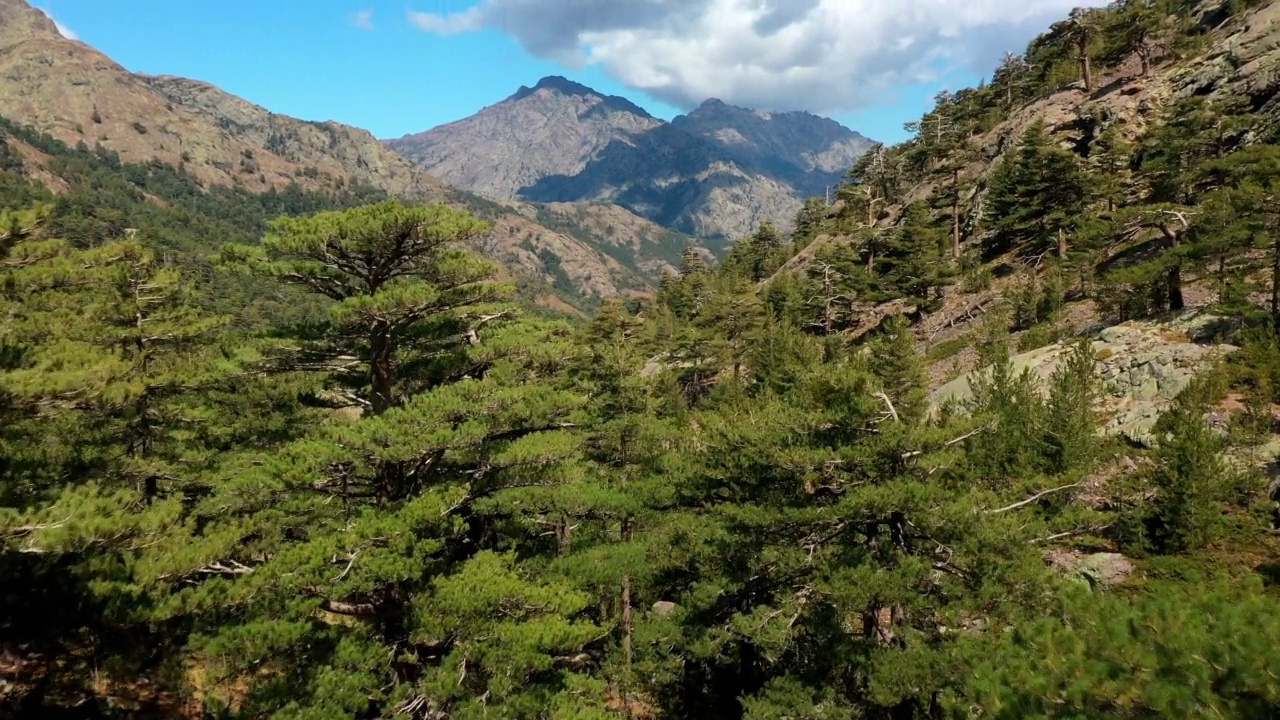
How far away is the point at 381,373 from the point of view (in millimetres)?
12820

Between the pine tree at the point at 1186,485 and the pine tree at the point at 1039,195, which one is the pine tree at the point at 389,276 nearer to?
the pine tree at the point at 1186,485

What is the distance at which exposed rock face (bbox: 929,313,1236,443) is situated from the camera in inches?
861

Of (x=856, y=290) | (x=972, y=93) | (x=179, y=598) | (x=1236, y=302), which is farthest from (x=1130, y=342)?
(x=972, y=93)

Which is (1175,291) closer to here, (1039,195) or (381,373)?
(1039,195)

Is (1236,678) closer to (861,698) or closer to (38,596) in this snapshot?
(861,698)

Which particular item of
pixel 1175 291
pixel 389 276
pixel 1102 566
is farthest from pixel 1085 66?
pixel 389 276

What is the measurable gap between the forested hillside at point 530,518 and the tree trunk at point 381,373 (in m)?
0.06

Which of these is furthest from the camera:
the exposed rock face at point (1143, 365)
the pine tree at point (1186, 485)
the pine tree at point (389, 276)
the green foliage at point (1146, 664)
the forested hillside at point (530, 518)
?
the exposed rock face at point (1143, 365)

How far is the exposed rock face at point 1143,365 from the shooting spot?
2188 centimetres

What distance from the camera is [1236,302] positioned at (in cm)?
2145

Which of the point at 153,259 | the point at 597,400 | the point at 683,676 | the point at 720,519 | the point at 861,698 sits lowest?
the point at 683,676

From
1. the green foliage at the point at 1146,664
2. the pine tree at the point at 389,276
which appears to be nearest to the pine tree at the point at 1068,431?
the green foliage at the point at 1146,664

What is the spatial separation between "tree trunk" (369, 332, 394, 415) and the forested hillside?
0.06 m

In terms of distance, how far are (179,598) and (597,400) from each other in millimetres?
13540
